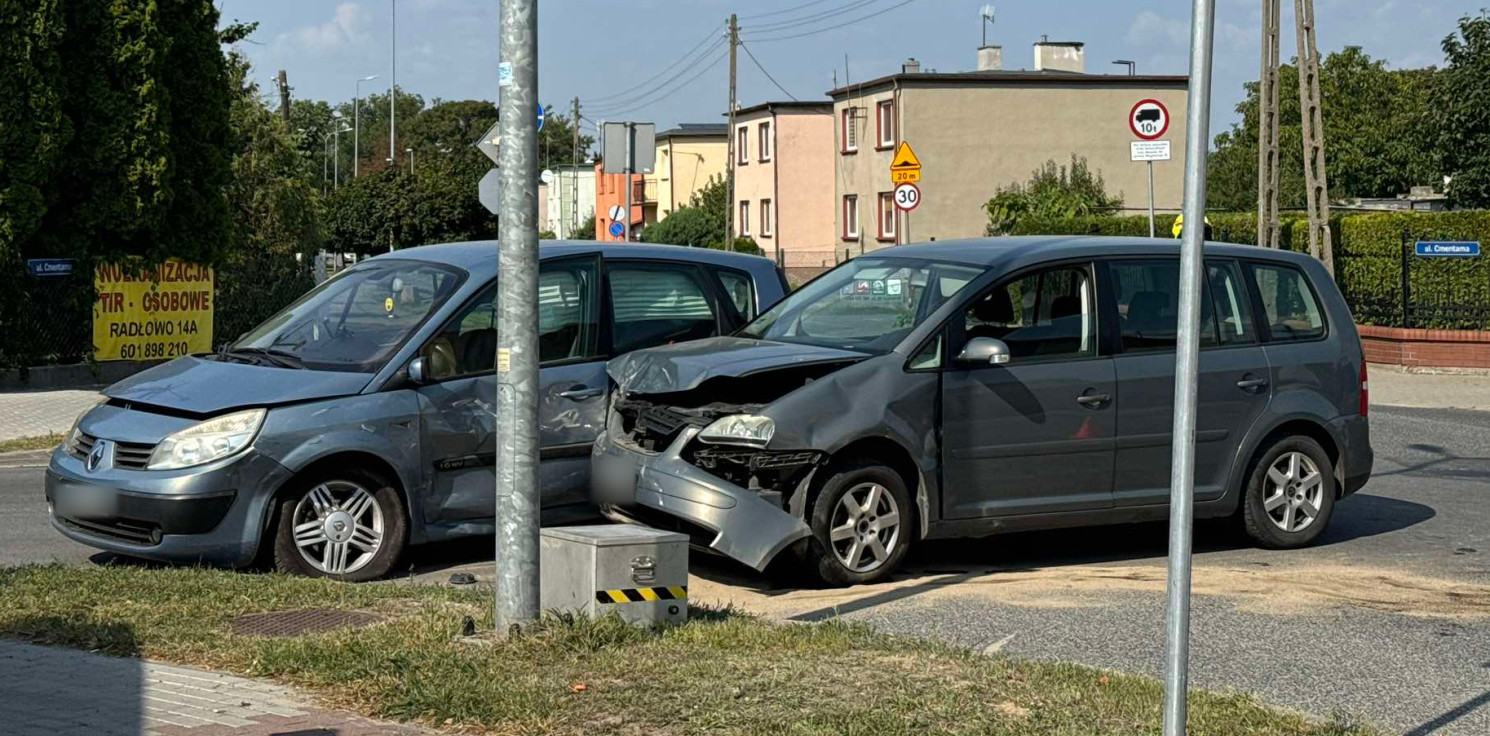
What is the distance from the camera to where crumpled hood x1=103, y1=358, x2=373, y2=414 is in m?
8.73

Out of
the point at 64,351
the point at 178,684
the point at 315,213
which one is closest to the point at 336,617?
the point at 178,684

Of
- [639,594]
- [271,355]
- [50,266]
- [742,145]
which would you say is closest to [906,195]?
[50,266]

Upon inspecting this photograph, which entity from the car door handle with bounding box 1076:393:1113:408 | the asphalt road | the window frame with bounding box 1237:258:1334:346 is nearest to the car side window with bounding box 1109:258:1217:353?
the car door handle with bounding box 1076:393:1113:408

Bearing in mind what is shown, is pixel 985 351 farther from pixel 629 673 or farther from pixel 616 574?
pixel 629 673

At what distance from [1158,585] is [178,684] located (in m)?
5.10

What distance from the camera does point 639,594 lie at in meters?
7.02

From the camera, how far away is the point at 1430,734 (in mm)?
6027

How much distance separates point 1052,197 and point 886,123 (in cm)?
925

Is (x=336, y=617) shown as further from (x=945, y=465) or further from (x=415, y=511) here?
(x=945, y=465)

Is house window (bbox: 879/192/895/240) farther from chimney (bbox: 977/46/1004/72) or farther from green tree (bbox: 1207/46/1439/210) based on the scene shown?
green tree (bbox: 1207/46/1439/210)

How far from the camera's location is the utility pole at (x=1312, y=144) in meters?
26.9

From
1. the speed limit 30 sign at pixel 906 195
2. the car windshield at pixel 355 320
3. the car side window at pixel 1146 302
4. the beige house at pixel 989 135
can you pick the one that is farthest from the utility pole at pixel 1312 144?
the beige house at pixel 989 135

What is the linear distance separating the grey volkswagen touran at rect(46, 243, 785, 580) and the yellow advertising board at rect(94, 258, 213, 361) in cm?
1234

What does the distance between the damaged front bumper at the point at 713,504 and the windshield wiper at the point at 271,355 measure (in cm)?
199
